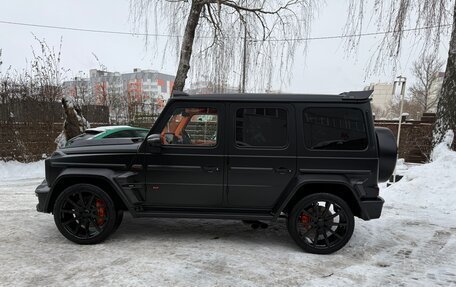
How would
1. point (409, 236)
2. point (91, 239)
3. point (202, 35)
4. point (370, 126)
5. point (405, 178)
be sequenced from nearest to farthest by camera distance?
point (370, 126) < point (91, 239) < point (409, 236) < point (405, 178) < point (202, 35)

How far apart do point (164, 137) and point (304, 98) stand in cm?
182

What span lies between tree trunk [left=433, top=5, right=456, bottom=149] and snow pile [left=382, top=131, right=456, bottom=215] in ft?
0.75

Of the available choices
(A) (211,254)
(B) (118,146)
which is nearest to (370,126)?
(A) (211,254)

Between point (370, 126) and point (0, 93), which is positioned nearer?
point (370, 126)

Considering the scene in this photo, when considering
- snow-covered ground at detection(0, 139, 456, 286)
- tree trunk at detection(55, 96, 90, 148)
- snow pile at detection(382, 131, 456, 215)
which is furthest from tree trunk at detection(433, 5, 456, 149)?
tree trunk at detection(55, 96, 90, 148)

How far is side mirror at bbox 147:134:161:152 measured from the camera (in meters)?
4.09

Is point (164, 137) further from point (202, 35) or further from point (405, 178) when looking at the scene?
point (202, 35)

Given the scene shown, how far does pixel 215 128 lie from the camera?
418cm

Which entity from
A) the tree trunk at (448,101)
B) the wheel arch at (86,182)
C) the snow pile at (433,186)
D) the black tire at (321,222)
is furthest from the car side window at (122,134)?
the tree trunk at (448,101)

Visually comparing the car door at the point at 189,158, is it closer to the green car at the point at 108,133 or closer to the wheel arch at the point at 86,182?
the wheel arch at the point at 86,182

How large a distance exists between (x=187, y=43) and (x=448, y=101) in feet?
23.3

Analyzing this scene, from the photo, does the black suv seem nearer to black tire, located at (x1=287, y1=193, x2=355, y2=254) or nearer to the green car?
black tire, located at (x1=287, y1=193, x2=355, y2=254)

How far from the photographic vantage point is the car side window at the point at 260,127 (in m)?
4.12

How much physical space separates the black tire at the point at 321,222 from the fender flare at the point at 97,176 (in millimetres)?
2082
